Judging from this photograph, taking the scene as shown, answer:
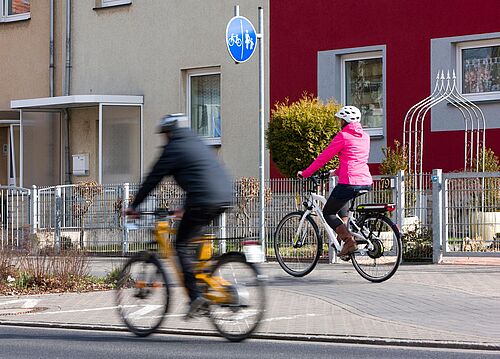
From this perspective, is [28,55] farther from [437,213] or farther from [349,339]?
[349,339]

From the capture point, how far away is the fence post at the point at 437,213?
15.5 m

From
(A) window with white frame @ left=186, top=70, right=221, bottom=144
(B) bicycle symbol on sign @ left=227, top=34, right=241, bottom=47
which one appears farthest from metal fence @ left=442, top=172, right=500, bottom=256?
(A) window with white frame @ left=186, top=70, right=221, bottom=144

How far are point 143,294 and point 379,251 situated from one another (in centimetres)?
401

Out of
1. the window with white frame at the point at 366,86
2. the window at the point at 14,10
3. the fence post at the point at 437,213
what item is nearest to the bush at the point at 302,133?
the window with white frame at the point at 366,86

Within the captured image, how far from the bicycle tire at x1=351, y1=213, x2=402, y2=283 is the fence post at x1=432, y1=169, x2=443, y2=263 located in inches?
95.8

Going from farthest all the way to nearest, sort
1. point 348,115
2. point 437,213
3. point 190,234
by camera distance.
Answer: point 437,213 < point 348,115 < point 190,234

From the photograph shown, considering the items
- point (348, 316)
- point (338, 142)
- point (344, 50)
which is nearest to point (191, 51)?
point (344, 50)

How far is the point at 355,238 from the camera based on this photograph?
1305 centimetres

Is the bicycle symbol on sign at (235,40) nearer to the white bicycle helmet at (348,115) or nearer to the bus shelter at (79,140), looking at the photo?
the white bicycle helmet at (348,115)

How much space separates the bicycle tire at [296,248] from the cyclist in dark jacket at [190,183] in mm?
4368

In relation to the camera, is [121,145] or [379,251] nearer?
[379,251]

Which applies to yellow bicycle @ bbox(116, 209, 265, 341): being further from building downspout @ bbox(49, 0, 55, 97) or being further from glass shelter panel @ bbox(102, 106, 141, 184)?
building downspout @ bbox(49, 0, 55, 97)

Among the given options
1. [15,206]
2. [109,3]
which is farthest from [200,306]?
[109,3]

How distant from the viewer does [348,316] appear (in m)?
10.5
